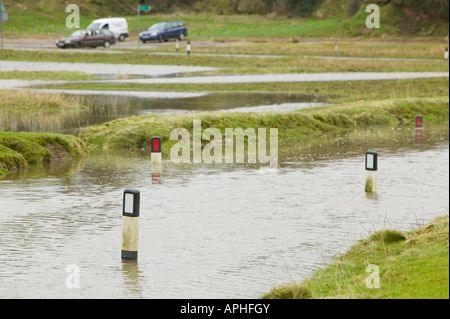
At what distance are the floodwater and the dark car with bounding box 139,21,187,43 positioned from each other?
4798 cm

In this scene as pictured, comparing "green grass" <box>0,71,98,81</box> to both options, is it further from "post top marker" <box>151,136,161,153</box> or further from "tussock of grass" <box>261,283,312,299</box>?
"tussock of grass" <box>261,283,312,299</box>

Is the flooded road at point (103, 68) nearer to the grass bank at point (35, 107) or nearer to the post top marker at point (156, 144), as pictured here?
the grass bank at point (35, 107)

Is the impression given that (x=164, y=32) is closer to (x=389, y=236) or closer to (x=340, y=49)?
(x=340, y=49)

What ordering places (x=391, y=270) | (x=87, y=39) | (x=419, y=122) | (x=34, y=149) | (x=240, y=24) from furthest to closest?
(x=240, y=24), (x=87, y=39), (x=419, y=122), (x=34, y=149), (x=391, y=270)

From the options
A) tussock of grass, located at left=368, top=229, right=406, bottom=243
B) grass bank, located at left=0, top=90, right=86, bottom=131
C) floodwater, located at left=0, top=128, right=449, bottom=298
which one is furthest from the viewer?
grass bank, located at left=0, top=90, right=86, bottom=131

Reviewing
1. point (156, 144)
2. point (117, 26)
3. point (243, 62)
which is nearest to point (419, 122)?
point (156, 144)

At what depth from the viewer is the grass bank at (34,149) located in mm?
18672

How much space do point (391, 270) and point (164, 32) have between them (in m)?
60.5

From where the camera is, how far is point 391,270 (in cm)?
961

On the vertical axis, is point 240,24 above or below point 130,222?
above

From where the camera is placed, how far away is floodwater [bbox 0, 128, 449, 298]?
10.2m

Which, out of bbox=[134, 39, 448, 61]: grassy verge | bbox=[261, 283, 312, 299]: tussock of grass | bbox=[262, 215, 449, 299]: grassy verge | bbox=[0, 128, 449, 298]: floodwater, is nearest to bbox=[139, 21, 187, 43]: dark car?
bbox=[134, 39, 448, 61]: grassy verge

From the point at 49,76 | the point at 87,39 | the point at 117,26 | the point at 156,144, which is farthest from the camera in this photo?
the point at 117,26
